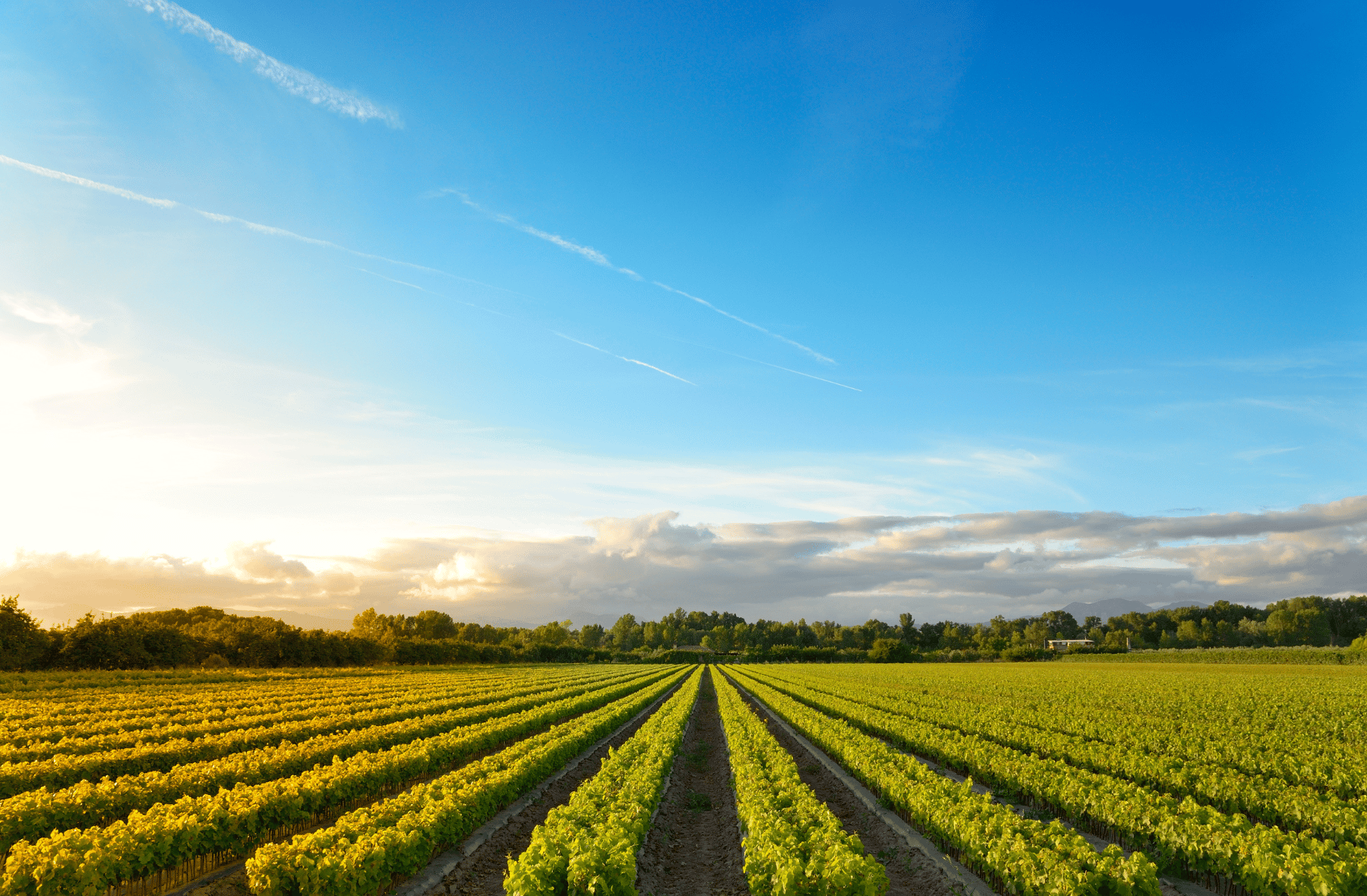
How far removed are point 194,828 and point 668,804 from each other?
1174cm

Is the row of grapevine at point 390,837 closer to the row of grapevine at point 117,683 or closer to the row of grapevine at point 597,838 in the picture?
the row of grapevine at point 597,838

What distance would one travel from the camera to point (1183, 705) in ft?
144

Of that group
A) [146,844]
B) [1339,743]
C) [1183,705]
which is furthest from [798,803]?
[1183,705]

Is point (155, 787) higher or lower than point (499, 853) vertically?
higher

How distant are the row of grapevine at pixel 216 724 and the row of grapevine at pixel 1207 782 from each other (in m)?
28.5

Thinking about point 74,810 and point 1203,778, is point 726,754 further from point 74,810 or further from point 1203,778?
point 74,810

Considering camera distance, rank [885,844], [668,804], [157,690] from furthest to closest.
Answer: [157,690], [668,804], [885,844]

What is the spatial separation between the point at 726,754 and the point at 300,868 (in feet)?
71.1

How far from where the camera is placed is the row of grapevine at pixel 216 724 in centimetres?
2203

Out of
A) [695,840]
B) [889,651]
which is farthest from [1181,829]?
[889,651]

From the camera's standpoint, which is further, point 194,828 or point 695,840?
point 695,840

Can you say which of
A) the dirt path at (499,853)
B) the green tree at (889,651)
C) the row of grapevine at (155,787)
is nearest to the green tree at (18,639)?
the row of grapevine at (155,787)

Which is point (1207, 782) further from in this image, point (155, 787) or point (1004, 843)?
point (155, 787)

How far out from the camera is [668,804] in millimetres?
19688
